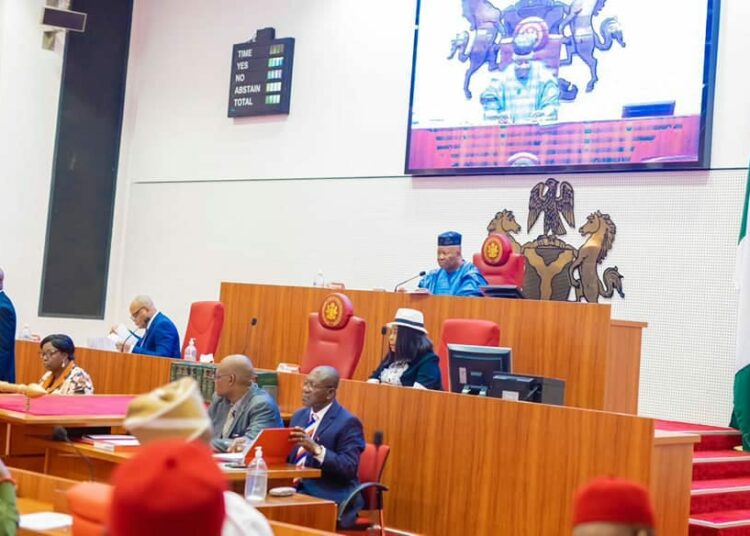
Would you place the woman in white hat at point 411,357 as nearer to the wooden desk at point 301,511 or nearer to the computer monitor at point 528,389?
the computer monitor at point 528,389

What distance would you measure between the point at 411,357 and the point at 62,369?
2431 mm

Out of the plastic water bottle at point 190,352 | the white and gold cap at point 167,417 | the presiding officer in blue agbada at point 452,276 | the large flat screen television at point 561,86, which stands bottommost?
the plastic water bottle at point 190,352

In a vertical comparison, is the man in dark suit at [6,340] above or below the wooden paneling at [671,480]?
above

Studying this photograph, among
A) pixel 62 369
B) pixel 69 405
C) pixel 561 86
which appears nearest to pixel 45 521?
pixel 69 405

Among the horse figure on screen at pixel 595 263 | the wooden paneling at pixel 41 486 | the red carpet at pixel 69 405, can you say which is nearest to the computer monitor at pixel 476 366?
the red carpet at pixel 69 405

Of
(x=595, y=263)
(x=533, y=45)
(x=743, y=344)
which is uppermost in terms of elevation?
(x=533, y=45)

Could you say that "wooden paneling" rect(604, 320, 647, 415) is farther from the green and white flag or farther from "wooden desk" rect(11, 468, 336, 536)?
"wooden desk" rect(11, 468, 336, 536)

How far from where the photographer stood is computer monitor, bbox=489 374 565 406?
5.68 metres

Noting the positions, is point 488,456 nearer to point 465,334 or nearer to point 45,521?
point 465,334

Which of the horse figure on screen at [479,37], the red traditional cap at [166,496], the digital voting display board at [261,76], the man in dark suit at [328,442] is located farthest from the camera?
the digital voting display board at [261,76]

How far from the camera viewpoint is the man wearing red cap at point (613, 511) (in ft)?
4.77

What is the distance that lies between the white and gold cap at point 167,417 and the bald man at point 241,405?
12.8 ft

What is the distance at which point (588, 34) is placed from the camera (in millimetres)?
9148

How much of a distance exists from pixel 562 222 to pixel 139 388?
3.85 metres
